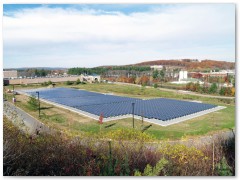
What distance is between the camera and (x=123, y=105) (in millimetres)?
6957

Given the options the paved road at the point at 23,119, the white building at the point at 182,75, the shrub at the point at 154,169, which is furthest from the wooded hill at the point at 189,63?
the paved road at the point at 23,119

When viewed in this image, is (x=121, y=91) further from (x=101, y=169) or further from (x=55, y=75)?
(x=101, y=169)

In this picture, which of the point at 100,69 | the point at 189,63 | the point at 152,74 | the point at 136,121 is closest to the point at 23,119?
the point at 100,69

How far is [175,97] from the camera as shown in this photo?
6.56 m

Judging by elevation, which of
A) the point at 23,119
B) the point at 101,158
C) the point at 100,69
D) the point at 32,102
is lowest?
the point at 101,158

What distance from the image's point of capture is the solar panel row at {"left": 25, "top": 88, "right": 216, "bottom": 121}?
253 inches

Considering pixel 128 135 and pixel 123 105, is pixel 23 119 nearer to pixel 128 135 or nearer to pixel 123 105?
pixel 128 135

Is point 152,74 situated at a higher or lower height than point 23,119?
higher

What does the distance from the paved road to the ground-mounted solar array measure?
83 cm

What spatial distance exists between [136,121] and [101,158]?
6.48 feet

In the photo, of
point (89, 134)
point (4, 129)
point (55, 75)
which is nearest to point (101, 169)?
point (89, 134)

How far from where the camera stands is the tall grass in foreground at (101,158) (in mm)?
4184

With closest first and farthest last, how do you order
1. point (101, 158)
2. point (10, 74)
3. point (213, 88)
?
1. point (101, 158)
2. point (10, 74)
3. point (213, 88)

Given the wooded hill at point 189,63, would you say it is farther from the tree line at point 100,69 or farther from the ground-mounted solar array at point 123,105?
the ground-mounted solar array at point 123,105
